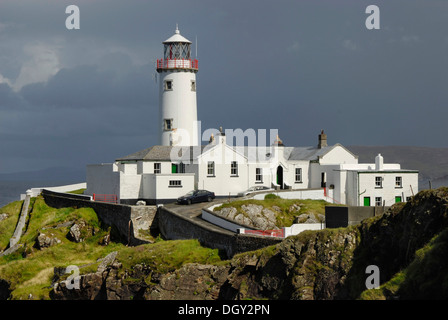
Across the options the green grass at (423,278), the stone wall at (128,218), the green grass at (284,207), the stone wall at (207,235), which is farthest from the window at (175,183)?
the green grass at (423,278)

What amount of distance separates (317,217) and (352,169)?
939 cm

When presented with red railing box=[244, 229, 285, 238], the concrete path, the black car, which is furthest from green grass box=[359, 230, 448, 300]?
the black car

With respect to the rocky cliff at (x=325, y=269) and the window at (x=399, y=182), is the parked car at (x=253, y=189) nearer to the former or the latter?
the window at (x=399, y=182)

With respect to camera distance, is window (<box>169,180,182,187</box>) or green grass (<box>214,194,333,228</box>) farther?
window (<box>169,180,182,187</box>)

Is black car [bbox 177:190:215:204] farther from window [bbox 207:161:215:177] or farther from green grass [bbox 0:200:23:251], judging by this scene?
green grass [bbox 0:200:23:251]

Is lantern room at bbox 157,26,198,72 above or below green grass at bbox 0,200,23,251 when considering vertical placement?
above

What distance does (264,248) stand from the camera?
32.3m

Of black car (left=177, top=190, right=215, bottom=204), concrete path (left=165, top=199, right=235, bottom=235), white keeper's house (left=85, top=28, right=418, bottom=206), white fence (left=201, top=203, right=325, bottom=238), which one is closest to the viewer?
white fence (left=201, top=203, right=325, bottom=238)

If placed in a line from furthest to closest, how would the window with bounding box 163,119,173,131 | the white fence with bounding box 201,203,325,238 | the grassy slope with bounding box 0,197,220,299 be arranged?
the window with bounding box 163,119,173,131 < the grassy slope with bounding box 0,197,220,299 < the white fence with bounding box 201,203,325,238

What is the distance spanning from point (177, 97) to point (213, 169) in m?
10.6

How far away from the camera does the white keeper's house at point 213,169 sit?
171 feet

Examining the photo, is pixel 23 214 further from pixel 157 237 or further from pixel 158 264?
pixel 158 264

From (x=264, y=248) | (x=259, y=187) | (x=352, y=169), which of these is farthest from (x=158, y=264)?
(x=352, y=169)

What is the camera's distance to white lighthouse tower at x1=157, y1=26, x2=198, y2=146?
60719mm
